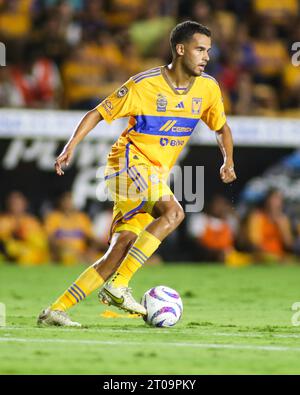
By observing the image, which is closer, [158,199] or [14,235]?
[158,199]

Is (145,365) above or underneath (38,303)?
underneath

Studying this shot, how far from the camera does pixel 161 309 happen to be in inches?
315

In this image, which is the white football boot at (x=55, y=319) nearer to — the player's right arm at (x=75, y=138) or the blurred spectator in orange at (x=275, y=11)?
→ the player's right arm at (x=75, y=138)

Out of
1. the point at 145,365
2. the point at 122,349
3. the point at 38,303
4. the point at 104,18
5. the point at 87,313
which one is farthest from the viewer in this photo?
the point at 104,18

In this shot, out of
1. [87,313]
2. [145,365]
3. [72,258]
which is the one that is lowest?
[145,365]

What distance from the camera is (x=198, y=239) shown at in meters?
17.0

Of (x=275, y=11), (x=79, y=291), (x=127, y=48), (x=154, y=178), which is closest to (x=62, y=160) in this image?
(x=154, y=178)

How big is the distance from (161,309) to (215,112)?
5.91 ft

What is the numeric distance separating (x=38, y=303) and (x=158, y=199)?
9.10 feet

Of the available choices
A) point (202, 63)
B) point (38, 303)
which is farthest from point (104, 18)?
point (202, 63)

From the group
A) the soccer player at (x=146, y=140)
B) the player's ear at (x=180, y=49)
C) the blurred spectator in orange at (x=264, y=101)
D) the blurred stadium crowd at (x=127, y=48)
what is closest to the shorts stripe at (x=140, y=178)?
the soccer player at (x=146, y=140)

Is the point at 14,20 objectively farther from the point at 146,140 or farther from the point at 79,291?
the point at 79,291

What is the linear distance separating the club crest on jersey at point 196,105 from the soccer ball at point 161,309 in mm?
1549

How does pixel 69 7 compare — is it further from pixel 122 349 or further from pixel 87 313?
pixel 122 349
